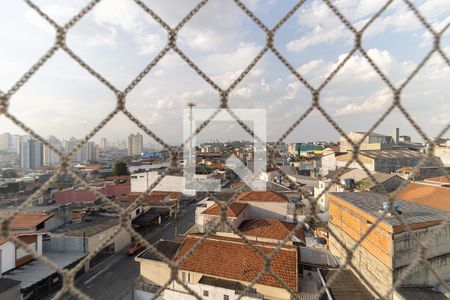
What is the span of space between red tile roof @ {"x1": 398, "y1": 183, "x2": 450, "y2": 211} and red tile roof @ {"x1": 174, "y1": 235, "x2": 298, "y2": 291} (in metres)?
3.15

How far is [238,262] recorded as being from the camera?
385 cm

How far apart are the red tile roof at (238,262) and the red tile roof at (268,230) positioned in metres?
1.25

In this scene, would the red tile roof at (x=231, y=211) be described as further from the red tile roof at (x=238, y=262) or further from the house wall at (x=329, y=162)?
the house wall at (x=329, y=162)

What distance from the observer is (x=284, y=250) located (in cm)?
401

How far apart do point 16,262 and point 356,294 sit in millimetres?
5900

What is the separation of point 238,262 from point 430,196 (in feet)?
15.8

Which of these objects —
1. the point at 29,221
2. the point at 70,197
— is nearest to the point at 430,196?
the point at 29,221

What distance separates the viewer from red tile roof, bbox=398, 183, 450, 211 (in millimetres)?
5179

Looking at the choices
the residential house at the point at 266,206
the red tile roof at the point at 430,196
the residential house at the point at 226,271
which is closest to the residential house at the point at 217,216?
the residential house at the point at 266,206

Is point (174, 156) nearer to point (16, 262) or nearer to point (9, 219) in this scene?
point (9, 219)

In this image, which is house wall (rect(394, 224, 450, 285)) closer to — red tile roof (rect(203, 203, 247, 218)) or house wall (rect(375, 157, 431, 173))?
red tile roof (rect(203, 203, 247, 218))

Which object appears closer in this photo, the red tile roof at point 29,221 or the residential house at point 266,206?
the red tile roof at point 29,221

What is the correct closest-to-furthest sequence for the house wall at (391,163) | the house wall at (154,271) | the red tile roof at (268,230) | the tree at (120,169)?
the house wall at (154,271), the red tile roof at (268,230), the house wall at (391,163), the tree at (120,169)

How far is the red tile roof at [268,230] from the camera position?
5.36 meters
